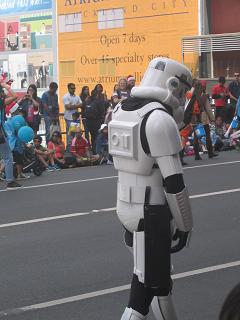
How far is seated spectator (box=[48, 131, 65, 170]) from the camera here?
674 inches

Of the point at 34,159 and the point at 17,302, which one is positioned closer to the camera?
the point at 17,302

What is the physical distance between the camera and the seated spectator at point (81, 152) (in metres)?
17.7

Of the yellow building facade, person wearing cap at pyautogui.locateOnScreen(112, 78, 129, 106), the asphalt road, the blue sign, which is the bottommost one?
the asphalt road

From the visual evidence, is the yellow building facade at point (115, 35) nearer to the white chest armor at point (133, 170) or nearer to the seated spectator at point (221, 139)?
the seated spectator at point (221, 139)

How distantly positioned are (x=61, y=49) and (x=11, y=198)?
22.6 m

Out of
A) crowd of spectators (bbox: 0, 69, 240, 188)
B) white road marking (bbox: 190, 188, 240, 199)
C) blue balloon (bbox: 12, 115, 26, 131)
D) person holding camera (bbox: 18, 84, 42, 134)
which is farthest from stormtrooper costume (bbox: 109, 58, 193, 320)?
person holding camera (bbox: 18, 84, 42, 134)

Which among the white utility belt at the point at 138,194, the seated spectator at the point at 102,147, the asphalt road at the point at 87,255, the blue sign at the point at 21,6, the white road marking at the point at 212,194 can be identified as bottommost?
the white road marking at the point at 212,194

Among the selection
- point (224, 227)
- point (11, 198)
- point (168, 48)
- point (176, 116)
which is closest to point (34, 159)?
point (11, 198)

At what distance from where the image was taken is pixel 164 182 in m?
4.77

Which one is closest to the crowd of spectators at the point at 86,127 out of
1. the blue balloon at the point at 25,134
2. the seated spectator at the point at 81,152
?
the seated spectator at the point at 81,152

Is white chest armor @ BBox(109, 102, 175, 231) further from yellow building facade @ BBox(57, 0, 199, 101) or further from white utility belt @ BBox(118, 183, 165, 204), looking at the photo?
yellow building facade @ BBox(57, 0, 199, 101)

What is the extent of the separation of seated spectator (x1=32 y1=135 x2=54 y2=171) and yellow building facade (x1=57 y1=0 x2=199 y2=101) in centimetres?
1253

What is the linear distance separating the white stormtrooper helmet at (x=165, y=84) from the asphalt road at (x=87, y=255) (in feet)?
6.56

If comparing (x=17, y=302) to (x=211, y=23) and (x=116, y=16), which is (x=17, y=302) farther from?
(x=116, y=16)
